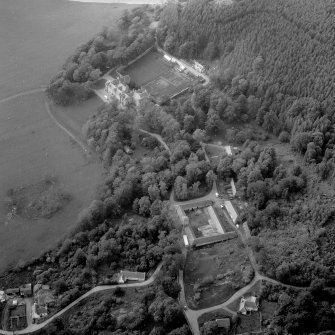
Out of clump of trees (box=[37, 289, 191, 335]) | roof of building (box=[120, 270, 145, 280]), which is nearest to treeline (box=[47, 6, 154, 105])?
roof of building (box=[120, 270, 145, 280])

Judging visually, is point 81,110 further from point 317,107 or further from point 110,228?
point 317,107

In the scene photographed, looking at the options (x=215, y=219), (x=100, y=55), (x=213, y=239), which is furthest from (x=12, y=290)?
(x=100, y=55)

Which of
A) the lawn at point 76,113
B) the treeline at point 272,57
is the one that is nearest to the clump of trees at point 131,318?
the treeline at point 272,57

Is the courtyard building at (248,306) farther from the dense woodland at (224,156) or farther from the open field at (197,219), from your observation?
the open field at (197,219)

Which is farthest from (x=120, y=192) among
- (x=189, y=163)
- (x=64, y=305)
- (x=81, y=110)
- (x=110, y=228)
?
(x=81, y=110)

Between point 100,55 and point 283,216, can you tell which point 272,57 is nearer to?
point 100,55

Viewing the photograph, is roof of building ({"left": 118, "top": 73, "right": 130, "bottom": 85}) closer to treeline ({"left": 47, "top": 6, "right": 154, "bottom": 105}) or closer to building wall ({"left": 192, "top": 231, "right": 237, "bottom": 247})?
treeline ({"left": 47, "top": 6, "right": 154, "bottom": 105})
